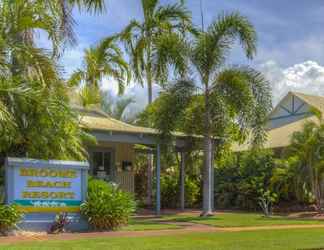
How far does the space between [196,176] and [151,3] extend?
8.95 meters

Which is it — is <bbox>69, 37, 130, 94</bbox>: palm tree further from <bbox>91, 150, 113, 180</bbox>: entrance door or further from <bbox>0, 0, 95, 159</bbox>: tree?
<bbox>0, 0, 95, 159</bbox>: tree

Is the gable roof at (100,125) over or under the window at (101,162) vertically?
over

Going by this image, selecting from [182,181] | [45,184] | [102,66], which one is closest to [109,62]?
[102,66]

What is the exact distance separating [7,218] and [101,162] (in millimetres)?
12178

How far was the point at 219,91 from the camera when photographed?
22.0 m

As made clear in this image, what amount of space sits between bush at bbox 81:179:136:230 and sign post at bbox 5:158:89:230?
0.32m

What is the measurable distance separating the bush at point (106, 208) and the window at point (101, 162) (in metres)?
9.20

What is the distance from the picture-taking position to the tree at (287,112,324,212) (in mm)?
24312

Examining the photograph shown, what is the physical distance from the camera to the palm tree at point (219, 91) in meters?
21.7

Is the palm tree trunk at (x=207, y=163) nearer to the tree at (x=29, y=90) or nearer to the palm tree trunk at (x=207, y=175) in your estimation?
the palm tree trunk at (x=207, y=175)

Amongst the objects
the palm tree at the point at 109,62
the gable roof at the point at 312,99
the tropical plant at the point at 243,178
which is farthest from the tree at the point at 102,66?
the gable roof at the point at 312,99

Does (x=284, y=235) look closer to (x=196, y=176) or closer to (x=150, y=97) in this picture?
(x=196, y=176)

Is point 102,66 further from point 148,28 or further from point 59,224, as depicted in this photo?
point 59,224

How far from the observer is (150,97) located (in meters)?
30.7
